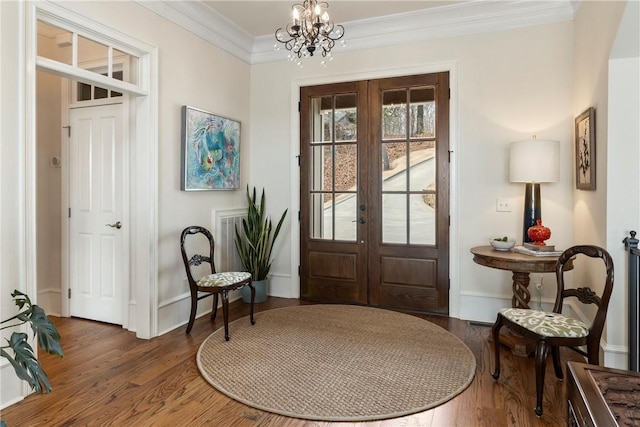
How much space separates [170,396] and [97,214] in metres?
2.02

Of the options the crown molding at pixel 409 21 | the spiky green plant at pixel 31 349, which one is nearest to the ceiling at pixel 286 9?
the crown molding at pixel 409 21

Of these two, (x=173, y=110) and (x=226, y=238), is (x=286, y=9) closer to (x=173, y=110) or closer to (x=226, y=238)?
(x=173, y=110)

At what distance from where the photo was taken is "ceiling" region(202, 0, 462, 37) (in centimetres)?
347

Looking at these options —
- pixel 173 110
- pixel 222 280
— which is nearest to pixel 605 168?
pixel 222 280

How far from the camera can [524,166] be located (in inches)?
121

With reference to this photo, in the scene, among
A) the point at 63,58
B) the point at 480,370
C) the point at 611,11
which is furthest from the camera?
the point at 63,58

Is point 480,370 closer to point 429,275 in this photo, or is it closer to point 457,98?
point 429,275

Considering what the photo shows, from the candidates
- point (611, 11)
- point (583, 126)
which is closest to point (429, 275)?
point (583, 126)

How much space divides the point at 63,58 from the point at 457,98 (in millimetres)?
3724

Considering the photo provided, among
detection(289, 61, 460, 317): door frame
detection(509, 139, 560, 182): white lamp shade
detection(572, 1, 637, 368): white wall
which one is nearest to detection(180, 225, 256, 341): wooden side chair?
detection(289, 61, 460, 317): door frame

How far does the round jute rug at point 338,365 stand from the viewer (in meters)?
2.16

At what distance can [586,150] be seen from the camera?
288 cm

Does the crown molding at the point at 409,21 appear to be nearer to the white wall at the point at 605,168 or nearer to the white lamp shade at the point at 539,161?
the white wall at the point at 605,168

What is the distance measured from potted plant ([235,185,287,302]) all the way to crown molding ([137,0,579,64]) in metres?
1.71
